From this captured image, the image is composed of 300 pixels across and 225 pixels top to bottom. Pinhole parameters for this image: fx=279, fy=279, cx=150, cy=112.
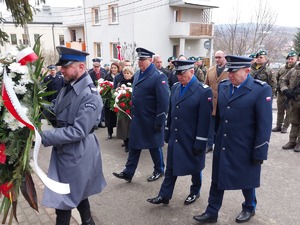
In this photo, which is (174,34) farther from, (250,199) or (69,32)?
(250,199)

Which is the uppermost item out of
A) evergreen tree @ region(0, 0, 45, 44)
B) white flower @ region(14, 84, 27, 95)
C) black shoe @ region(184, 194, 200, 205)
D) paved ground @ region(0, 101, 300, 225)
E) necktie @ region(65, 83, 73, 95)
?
evergreen tree @ region(0, 0, 45, 44)

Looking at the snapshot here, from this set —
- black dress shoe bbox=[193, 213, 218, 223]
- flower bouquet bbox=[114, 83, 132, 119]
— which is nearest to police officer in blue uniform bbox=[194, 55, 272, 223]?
black dress shoe bbox=[193, 213, 218, 223]

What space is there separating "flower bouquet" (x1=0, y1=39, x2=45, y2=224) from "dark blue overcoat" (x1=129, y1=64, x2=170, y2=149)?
6.25ft

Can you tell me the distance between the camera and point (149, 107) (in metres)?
4.32

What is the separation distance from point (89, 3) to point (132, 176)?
79.8ft

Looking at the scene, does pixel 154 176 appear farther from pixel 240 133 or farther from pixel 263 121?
pixel 263 121

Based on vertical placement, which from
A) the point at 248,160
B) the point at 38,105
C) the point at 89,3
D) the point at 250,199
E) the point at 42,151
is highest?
the point at 89,3

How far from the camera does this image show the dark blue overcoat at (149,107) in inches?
164

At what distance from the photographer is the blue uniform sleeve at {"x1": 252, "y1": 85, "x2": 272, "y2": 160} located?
2971 mm

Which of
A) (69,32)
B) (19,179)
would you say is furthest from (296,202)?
(69,32)

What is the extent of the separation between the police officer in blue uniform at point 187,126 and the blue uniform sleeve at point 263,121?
584 millimetres

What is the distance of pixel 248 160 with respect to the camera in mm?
3152

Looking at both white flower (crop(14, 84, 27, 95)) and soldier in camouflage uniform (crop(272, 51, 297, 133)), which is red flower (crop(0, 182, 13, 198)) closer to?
white flower (crop(14, 84, 27, 95))

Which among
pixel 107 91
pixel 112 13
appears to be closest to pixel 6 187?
pixel 107 91
